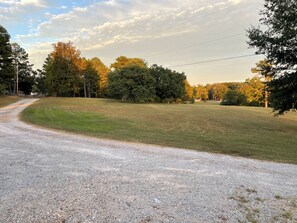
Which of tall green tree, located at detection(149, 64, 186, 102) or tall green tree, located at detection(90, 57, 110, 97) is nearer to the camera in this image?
tall green tree, located at detection(149, 64, 186, 102)

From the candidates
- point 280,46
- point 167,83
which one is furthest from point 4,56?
point 280,46

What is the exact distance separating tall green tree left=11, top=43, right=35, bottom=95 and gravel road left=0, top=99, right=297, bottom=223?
59605mm

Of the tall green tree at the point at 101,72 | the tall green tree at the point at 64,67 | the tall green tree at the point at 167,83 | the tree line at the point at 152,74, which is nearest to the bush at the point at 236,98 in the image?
the tree line at the point at 152,74

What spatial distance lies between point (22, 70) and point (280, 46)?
65156 millimetres

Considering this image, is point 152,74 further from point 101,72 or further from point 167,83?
point 101,72

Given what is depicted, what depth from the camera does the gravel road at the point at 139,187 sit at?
4297mm

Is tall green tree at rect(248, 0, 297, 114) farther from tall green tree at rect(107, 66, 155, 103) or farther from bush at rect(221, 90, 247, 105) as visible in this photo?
bush at rect(221, 90, 247, 105)

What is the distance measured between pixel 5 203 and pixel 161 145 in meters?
6.99

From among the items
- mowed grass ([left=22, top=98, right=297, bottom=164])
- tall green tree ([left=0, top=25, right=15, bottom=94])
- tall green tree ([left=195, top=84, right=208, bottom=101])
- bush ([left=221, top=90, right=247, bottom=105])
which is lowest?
mowed grass ([left=22, top=98, right=297, bottom=164])

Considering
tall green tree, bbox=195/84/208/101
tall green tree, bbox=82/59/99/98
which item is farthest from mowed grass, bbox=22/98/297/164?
tall green tree, bbox=195/84/208/101

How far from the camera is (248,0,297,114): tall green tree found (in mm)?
Answer: 15375

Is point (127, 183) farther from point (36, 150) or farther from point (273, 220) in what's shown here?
point (36, 150)

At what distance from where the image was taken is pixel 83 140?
440 inches

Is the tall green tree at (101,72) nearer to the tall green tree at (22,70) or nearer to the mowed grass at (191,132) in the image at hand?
the tall green tree at (22,70)
